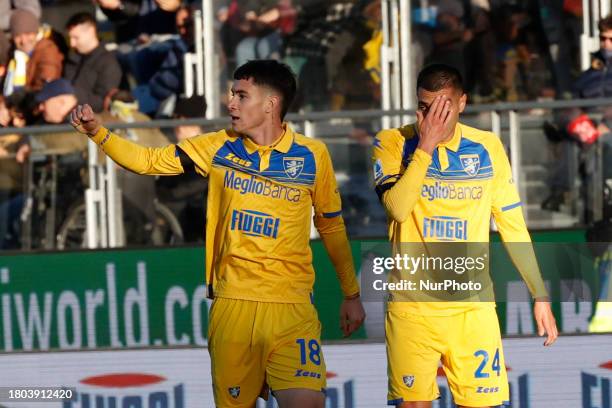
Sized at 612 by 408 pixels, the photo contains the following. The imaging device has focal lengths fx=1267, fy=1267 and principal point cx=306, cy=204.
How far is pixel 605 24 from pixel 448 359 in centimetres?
454

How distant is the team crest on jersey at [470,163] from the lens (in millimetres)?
6219

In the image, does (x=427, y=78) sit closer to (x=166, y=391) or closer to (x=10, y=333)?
(x=166, y=391)

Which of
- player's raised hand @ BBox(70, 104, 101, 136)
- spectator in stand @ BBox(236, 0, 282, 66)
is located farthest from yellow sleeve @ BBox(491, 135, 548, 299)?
spectator in stand @ BBox(236, 0, 282, 66)

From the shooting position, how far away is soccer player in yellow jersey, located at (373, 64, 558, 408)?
6078mm

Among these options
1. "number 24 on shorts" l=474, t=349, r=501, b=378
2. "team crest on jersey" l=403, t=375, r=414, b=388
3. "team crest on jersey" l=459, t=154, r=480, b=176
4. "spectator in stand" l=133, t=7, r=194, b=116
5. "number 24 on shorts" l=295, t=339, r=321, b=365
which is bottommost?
"team crest on jersey" l=403, t=375, r=414, b=388

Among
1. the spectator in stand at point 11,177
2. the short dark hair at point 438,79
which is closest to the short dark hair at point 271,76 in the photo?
the short dark hair at point 438,79

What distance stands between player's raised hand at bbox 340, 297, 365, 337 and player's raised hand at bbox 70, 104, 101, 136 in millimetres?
1563

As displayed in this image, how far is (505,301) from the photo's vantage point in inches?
319

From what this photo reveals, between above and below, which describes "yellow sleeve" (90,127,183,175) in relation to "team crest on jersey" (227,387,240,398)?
above

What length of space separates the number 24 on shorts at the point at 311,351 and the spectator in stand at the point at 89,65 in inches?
195

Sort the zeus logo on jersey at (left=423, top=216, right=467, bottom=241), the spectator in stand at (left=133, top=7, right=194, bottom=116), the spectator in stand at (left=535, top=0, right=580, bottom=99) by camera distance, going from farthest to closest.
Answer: the spectator in stand at (left=133, top=7, right=194, bottom=116) → the spectator in stand at (left=535, top=0, right=580, bottom=99) → the zeus logo on jersey at (left=423, top=216, right=467, bottom=241)

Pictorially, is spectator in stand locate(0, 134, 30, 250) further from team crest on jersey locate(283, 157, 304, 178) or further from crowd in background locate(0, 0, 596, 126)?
team crest on jersey locate(283, 157, 304, 178)

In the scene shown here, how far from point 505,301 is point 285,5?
4627 millimetres

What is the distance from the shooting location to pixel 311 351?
6.16 metres
